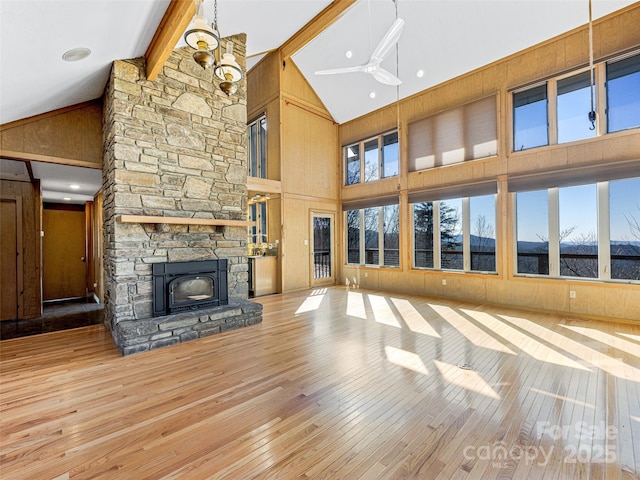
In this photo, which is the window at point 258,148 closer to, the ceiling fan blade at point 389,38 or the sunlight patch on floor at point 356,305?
the sunlight patch on floor at point 356,305

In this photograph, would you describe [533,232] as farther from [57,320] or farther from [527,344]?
[57,320]

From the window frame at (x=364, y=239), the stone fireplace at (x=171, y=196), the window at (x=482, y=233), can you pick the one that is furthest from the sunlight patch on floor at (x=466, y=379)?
the window frame at (x=364, y=239)

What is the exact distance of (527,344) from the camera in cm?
377

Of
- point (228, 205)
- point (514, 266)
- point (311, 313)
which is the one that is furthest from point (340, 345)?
point (514, 266)

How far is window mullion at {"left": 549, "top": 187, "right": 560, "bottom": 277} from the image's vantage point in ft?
17.7

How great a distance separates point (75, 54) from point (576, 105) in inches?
303

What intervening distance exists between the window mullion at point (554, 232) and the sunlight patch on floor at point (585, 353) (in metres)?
1.44

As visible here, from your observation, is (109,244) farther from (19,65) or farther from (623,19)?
(623,19)

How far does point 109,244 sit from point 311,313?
11.3 feet

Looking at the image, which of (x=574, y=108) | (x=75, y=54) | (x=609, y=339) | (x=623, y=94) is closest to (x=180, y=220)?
(x=75, y=54)

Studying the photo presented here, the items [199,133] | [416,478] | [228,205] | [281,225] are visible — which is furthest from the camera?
[281,225]

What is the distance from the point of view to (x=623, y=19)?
4.72 meters

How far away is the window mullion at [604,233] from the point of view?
491cm

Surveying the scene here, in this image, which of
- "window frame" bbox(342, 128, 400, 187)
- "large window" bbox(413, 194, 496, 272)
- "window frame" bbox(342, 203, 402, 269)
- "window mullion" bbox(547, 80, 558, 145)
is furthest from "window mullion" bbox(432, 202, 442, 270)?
"window mullion" bbox(547, 80, 558, 145)
